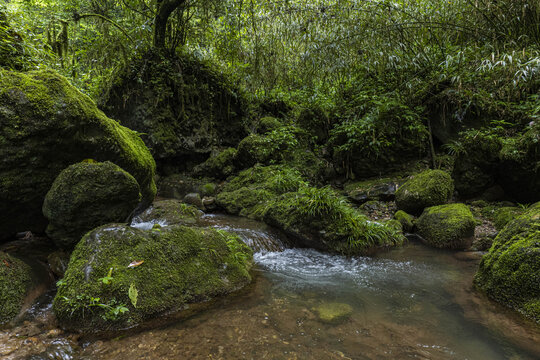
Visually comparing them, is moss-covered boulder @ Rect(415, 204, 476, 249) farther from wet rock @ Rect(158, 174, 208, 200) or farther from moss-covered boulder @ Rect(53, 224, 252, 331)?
wet rock @ Rect(158, 174, 208, 200)

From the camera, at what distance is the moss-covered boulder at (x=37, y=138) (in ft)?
8.25

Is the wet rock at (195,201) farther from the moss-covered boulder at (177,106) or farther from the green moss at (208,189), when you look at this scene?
the moss-covered boulder at (177,106)

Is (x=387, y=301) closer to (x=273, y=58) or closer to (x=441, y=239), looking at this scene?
(x=441, y=239)

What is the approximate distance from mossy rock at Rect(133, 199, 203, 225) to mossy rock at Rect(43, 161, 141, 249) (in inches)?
101

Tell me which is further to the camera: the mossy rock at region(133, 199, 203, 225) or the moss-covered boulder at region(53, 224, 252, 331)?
the mossy rock at region(133, 199, 203, 225)

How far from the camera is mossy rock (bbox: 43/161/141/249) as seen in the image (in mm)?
2699

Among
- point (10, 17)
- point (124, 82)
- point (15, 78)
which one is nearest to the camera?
point (15, 78)

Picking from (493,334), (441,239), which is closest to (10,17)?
(493,334)

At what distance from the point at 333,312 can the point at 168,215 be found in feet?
14.0

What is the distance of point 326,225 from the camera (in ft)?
15.3

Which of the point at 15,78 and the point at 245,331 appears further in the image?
the point at 15,78

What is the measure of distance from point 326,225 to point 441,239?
200 cm

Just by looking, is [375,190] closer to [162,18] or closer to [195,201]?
[195,201]

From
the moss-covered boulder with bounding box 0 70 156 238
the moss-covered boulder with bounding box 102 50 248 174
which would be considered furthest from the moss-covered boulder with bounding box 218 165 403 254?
the moss-covered boulder with bounding box 102 50 248 174
